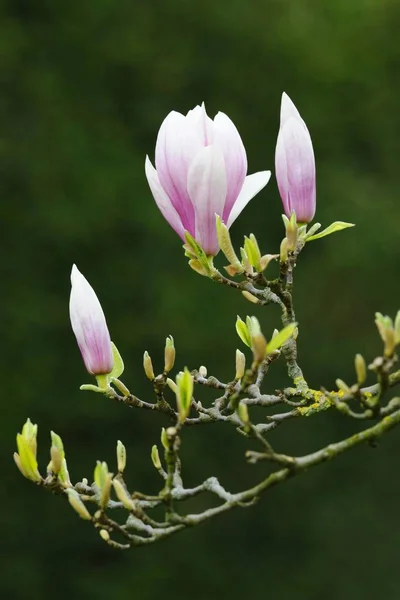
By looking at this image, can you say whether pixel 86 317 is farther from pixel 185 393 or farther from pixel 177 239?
pixel 177 239

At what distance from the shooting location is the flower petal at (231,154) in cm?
66

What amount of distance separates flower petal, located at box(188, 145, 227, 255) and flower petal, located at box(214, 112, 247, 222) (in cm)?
1

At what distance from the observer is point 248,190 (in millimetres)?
711

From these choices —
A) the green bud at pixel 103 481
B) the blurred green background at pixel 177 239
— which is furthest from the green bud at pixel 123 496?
the blurred green background at pixel 177 239

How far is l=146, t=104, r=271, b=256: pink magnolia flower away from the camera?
64 centimetres

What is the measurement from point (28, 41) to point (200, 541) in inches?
80.5

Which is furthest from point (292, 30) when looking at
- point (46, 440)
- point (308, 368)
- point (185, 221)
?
point (185, 221)

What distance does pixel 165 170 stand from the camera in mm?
658

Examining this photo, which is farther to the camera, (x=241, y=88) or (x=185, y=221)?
(x=241, y=88)

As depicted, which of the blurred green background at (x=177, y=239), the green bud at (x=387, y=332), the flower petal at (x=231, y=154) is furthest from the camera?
the blurred green background at (x=177, y=239)

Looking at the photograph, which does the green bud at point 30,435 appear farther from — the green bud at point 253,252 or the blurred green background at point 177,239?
the blurred green background at point 177,239

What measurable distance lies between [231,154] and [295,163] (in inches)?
2.0

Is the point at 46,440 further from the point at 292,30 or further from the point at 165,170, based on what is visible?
the point at 165,170

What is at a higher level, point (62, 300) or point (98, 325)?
point (98, 325)
